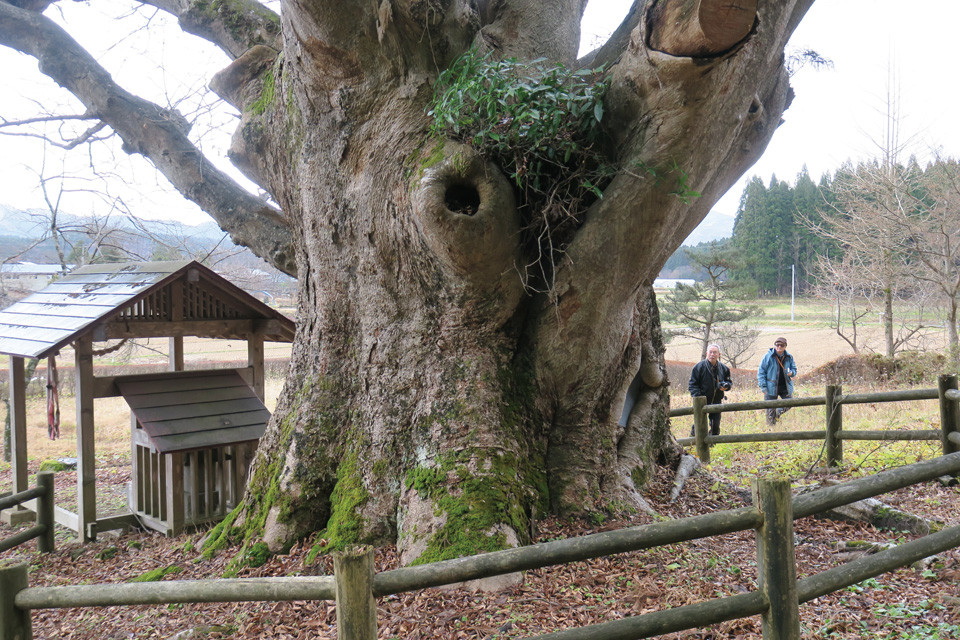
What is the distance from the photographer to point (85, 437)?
6273 millimetres

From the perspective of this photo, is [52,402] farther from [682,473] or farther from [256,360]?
[682,473]

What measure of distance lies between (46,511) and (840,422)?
8.30m

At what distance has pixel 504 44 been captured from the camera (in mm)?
4973

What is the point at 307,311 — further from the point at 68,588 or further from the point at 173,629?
the point at 68,588

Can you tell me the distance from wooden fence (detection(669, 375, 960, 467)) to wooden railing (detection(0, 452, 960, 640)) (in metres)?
4.20

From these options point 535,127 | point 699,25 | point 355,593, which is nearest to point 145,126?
point 535,127

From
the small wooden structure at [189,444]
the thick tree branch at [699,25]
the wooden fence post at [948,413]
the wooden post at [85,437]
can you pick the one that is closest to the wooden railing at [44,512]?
the wooden post at [85,437]

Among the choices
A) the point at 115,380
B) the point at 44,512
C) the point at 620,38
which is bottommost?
the point at 44,512

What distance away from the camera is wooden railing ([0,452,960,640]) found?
251 centimetres

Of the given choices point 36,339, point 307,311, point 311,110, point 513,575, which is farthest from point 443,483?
point 36,339

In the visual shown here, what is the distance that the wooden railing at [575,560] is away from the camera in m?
2.51

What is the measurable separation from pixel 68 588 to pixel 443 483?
2.10 m

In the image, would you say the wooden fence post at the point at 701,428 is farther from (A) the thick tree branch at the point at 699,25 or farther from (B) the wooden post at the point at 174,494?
(B) the wooden post at the point at 174,494

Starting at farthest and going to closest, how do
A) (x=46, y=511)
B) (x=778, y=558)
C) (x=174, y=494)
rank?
(x=174, y=494) → (x=46, y=511) → (x=778, y=558)
